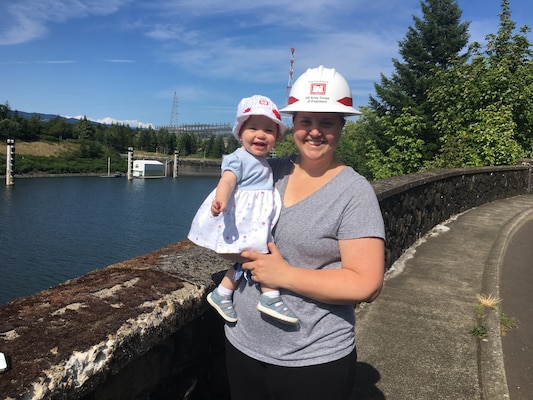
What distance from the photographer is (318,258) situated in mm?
1443

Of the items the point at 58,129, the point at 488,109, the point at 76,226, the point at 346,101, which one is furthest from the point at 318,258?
the point at 58,129

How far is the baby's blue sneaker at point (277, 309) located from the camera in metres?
1.39

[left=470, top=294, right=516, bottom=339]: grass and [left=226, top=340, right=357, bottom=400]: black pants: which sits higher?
[left=226, top=340, right=357, bottom=400]: black pants

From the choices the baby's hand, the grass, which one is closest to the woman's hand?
the baby's hand

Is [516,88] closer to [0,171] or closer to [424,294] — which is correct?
[424,294]

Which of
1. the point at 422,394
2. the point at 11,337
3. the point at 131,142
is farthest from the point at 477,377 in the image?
the point at 131,142

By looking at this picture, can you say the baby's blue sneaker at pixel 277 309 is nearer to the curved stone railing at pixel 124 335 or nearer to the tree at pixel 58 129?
the curved stone railing at pixel 124 335

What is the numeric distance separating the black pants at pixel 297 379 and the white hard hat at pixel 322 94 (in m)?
0.81

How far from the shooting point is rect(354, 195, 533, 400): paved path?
276 centimetres

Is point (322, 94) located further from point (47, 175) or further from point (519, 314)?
point (47, 175)

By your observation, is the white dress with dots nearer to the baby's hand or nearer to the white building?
the baby's hand

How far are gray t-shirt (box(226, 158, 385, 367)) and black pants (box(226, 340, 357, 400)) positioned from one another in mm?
27

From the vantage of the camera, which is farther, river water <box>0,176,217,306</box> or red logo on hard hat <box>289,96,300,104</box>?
river water <box>0,176,217,306</box>

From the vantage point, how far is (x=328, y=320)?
4.66 feet
